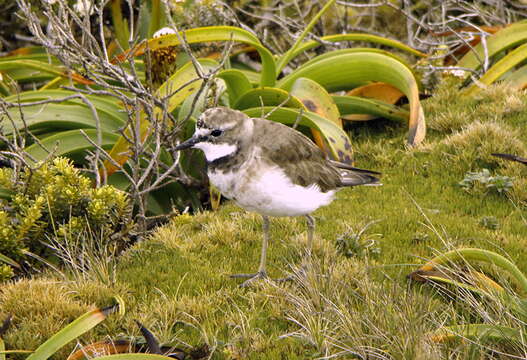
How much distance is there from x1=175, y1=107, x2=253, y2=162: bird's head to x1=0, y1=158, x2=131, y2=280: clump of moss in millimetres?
1045

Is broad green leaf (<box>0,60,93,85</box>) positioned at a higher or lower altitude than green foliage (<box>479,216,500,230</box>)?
higher

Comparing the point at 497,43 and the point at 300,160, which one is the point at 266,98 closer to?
the point at 300,160

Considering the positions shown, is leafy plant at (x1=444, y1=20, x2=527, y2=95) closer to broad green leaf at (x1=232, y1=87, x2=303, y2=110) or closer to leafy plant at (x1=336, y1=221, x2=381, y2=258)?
broad green leaf at (x1=232, y1=87, x2=303, y2=110)

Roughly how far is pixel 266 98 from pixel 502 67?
2754 millimetres

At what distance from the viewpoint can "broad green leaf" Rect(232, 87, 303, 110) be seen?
6.26 metres

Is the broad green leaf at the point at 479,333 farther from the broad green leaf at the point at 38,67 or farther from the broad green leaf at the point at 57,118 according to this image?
the broad green leaf at the point at 38,67

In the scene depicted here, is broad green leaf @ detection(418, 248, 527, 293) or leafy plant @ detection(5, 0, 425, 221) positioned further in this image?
leafy plant @ detection(5, 0, 425, 221)

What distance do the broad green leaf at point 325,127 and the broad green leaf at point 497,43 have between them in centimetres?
247

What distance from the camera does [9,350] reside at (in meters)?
3.50

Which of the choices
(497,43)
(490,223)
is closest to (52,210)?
(490,223)

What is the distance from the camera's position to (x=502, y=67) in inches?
283

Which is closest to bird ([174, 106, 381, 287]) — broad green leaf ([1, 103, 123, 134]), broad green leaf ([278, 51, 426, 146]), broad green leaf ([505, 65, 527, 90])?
broad green leaf ([1, 103, 123, 134])

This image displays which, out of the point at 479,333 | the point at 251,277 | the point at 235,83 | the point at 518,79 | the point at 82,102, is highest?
the point at 82,102

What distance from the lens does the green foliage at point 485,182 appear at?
5340 mm
